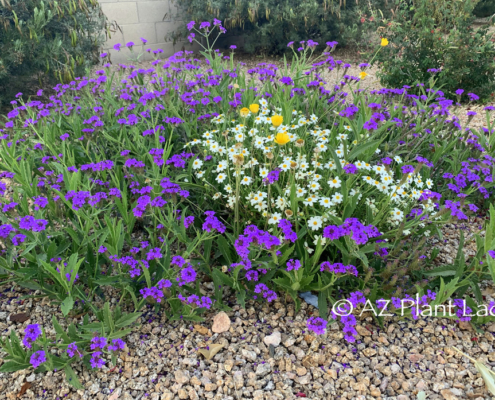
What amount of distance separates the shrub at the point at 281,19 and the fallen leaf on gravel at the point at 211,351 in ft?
19.1

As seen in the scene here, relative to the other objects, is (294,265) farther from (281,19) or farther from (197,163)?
(281,19)

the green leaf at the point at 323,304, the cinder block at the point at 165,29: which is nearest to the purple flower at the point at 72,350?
the green leaf at the point at 323,304

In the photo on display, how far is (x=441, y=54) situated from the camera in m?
4.58

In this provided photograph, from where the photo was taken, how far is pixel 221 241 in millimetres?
1938

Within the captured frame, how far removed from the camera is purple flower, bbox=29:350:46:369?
1.43 meters

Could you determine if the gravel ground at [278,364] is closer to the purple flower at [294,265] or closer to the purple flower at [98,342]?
the purple flower at [98,342]

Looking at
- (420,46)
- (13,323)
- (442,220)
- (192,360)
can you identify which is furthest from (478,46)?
(13,323)

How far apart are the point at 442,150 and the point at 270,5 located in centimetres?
506

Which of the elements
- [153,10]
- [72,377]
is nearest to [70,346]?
[72,377]

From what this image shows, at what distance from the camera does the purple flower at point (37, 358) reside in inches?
56.2

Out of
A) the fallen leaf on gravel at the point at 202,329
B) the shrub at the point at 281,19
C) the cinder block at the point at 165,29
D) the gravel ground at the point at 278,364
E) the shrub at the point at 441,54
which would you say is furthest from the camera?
the cinder block at the point at 165,29

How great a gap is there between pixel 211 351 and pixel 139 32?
6556 millimetres

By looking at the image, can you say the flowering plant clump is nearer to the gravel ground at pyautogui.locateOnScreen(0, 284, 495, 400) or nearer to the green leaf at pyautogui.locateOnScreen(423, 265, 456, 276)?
the gravel ground at pyautogui.locateOnScreen(0, 284, 495, 400)

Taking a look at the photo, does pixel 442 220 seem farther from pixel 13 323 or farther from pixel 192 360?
pixel 13 323
